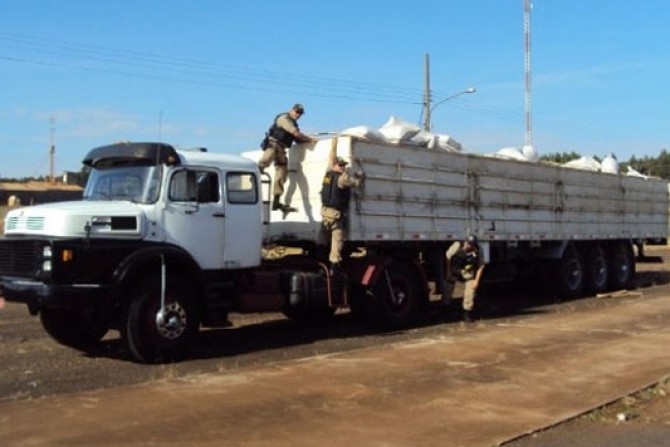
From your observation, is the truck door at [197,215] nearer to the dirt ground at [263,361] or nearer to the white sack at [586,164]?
the dirt ground at [263,361]

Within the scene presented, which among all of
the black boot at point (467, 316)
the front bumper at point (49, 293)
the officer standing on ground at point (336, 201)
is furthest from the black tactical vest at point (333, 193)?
the front bumper at point (49, 293)

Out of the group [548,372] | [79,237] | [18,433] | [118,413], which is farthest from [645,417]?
[79,237]

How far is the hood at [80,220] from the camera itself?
9391 mm

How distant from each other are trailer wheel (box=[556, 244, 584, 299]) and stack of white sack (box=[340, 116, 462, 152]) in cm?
505

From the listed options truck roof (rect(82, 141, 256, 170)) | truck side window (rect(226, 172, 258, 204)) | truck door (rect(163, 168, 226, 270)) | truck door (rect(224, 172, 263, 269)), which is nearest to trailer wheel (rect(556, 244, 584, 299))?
truck door (rect(224, 172, 263, 269))

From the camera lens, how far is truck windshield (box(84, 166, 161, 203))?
10211 mm

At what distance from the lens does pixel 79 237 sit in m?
9.37

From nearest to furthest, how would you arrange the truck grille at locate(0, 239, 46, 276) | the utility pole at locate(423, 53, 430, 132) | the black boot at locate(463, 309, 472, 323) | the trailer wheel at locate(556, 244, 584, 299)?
the truck grille at locate(0, 239, 46, 276) → the black boot at locate(463, 309, 472, 323) → the trailer wheel at locate(556, 244, 584, 299) → the utility pole at locate(423, 53, 430, 132)

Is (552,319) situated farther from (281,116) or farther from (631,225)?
(631,225)

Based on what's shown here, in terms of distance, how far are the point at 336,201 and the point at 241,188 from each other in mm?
1573

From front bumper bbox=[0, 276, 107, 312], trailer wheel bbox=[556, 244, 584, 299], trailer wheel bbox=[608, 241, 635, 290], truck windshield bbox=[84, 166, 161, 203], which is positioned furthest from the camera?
trailer wheel bbox=[608, 241, 635, 290]

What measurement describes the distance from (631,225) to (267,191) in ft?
40.5

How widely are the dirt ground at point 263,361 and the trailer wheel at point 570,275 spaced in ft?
5.54

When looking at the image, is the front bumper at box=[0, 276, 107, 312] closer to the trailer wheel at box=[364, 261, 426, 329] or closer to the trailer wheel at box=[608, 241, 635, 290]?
the trailer wheel at box=[364, 261, 426, 329]
